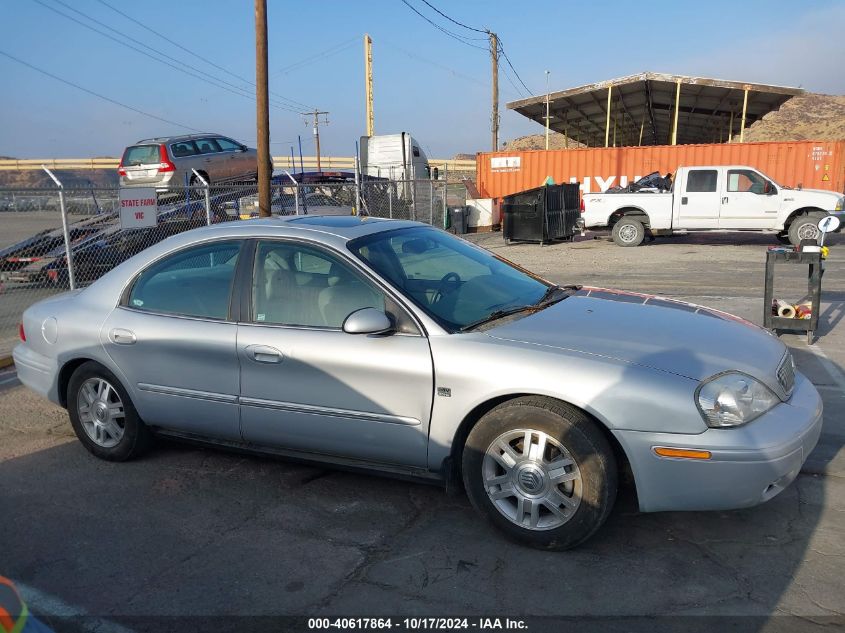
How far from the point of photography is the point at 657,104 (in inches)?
1156

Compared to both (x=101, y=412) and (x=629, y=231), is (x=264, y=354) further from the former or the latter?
(x=629, y=231)

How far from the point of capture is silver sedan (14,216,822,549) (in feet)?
10.1

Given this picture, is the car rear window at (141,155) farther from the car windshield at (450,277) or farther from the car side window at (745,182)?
the car side window at (745,182)

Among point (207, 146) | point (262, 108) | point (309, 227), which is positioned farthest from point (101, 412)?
point (207, 146)

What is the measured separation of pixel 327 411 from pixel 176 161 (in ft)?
43.7

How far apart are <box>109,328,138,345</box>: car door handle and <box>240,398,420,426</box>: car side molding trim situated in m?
0.89

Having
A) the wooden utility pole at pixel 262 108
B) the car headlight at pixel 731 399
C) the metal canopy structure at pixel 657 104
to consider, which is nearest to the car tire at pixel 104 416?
the car headlight at pixel 731 399

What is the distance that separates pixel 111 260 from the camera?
11.9m

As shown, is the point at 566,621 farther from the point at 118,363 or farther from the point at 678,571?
the point at 118,363

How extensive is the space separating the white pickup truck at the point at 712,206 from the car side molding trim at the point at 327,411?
50.7 ft

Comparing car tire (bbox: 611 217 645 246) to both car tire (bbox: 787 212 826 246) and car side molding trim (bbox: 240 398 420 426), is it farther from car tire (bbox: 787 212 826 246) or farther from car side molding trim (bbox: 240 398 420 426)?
car side molding trim (bbox: 240 398 420 426)

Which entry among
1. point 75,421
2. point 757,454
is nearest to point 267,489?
point 75,421

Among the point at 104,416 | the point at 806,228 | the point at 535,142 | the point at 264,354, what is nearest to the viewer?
the point at 264,354

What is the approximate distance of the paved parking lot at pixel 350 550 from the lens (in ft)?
9.57
